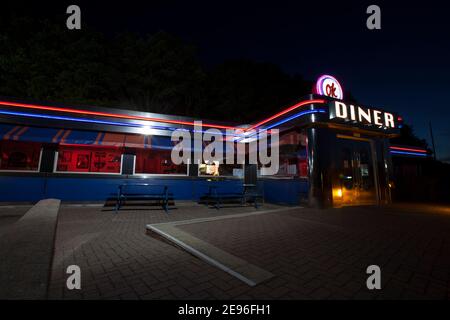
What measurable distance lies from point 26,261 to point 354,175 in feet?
38.0

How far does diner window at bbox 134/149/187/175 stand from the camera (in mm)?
11959

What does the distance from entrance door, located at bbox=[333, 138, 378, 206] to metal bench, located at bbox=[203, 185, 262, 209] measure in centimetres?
374

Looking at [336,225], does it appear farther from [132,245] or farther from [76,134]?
[76,134]

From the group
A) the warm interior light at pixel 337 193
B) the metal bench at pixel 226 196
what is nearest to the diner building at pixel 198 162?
the warm interior light at pixel 337 193

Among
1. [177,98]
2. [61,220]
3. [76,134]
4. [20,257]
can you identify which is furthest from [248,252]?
[177,98]

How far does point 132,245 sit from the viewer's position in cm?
407

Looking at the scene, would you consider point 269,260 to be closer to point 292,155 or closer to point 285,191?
point 285,191

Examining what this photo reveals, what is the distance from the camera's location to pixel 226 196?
912cm

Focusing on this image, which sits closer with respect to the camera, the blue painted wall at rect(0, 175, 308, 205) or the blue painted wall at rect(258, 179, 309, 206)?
the blue painted wall at rect(0, 175, 308, 205)

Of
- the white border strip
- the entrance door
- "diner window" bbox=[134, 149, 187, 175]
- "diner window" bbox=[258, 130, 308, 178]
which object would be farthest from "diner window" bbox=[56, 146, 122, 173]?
the entrance door

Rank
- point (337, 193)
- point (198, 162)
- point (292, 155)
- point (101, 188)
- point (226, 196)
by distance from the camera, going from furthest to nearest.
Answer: point (292, 155)
point (198, 162)
point (337, 193)
point (101, 188)
point (226, 196)

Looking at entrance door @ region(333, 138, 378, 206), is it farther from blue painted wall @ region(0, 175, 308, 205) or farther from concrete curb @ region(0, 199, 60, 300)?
concrete curb @ region(0, 199, 60, 300)

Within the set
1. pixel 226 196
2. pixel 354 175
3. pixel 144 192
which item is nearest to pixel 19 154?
pixel 144 192

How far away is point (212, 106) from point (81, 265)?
25.0 metres
